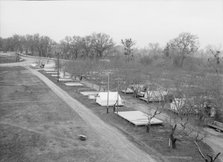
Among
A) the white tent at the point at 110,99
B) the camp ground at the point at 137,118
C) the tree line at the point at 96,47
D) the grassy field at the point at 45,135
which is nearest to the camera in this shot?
the grassy field at the point at 45,135

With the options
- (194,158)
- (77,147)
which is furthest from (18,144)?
(194,158)

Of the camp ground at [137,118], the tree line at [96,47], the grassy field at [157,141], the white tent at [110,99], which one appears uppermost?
the tree line at [96,47]

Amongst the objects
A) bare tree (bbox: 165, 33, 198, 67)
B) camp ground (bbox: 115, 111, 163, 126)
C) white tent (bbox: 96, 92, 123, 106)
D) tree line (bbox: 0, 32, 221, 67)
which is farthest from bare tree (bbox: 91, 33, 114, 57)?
camp ground (bbox: 115, 111, 163, 126)

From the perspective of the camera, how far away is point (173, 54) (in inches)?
2283

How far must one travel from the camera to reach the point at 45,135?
55.0ft

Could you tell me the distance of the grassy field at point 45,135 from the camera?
13.7 meters

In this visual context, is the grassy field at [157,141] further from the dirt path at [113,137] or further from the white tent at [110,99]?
the white tent at [110,99]

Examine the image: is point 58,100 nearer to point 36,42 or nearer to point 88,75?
point 88,75

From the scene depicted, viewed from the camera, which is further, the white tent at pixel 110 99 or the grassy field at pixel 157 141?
the white tent at pixel 110 99

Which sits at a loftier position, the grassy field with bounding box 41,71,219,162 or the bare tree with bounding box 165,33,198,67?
the bare tree with bounding box 165,33,198,67

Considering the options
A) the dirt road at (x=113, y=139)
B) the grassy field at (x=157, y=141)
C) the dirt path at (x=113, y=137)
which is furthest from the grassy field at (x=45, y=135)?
the grassy field at (x=157, y=141)

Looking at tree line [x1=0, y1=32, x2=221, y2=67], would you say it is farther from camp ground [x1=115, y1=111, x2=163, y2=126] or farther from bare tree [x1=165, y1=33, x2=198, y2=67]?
camp ground [x1=115, y1=111, x2=163, y2=126]

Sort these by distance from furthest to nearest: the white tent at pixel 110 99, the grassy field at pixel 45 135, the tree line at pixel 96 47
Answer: the tree line at pixel 96 47, the white tent at pixel 110 99, the grassy field at pixel 45 135

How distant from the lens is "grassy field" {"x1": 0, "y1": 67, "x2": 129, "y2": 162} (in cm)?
→ 1368
